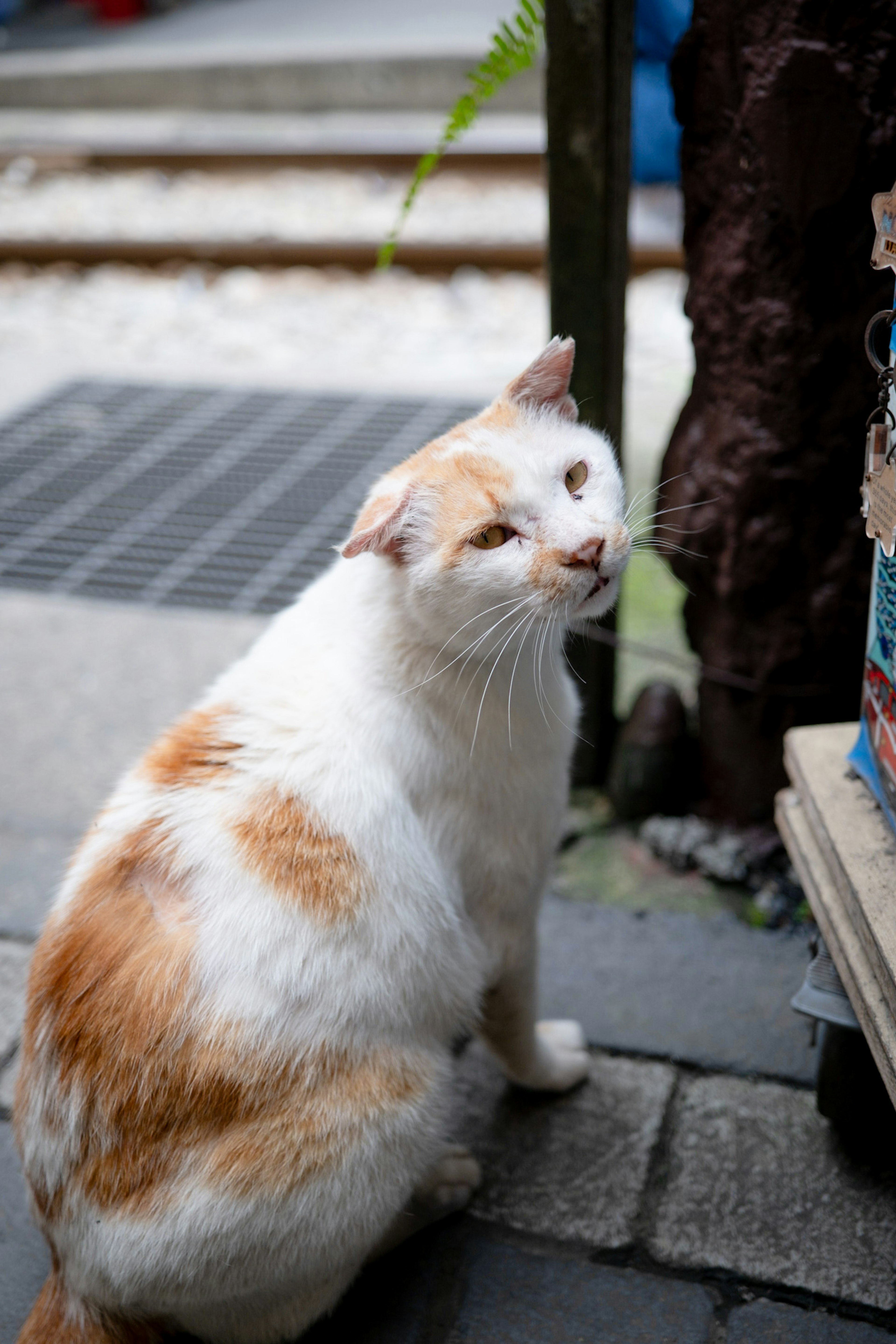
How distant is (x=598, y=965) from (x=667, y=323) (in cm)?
329

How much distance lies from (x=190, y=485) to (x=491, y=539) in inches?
101

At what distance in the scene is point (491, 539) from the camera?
1.44 metres

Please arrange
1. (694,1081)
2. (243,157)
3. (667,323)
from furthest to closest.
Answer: (243,157)
(667,323)
(694,1081)

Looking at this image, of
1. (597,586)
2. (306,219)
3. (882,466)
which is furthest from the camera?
(306,219)

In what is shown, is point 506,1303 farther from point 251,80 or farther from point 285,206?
point 251,80

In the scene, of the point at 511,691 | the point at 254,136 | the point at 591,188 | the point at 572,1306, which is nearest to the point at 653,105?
the point at 591,188

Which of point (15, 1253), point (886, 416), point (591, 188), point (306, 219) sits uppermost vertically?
point (591, 188)

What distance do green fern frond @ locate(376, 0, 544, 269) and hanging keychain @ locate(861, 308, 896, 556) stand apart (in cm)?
78

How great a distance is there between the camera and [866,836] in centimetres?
155

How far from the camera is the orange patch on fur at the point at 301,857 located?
1.43m

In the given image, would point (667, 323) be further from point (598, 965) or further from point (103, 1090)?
point (103, 1090)

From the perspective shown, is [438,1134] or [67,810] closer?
[438,1134]

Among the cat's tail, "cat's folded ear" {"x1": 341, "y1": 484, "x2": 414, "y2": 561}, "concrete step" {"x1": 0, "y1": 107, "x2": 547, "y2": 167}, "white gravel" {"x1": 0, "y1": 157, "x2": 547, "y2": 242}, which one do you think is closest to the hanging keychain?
"cat's folded ear" {"x1": 341, "y1": 484, "x2": 414, "y2": 561}

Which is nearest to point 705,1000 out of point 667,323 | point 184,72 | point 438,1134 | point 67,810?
point 438,1134
